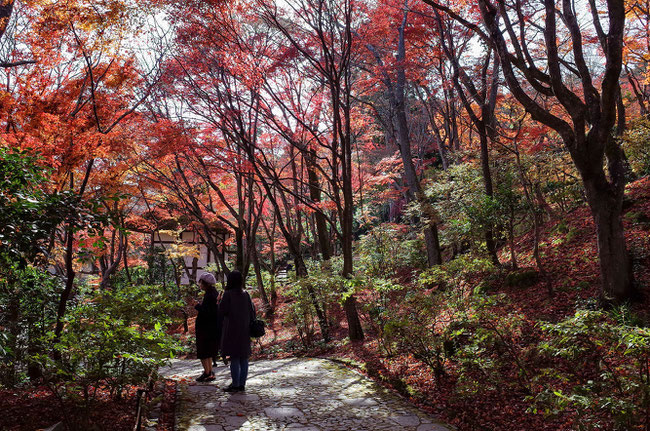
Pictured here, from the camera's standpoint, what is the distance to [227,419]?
458 centimetres

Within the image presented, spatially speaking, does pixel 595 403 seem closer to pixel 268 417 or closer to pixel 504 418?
pixel 504 418

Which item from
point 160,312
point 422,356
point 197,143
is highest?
point 197,143

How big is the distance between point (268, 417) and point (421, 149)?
17477mm

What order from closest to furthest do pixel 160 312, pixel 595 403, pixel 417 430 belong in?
pixel 595 403
pixel 417 430
pixel 160 312

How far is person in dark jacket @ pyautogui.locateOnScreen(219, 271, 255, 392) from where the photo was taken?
5.70 metres

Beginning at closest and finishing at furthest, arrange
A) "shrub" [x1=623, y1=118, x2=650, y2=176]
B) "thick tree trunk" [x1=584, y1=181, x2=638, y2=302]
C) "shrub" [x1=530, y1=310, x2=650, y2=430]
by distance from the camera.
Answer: "shrub" [x1=530, y1=310, x2=650, y2=430] < "thick tree trunk" [x1=584, y1=181, x2=638, y2=302] < "shrub" [x1=623, y1=118, x2=650, y2=176]

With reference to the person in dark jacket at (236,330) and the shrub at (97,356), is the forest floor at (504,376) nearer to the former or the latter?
the shrub at (97,356)

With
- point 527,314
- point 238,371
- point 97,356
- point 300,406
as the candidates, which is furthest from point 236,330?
point 527,314

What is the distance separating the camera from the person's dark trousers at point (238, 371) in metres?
5.69

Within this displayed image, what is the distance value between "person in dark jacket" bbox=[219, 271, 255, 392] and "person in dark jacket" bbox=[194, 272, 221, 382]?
0.51 m

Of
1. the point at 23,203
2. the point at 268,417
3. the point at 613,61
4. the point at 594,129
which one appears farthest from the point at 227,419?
the point at 613,61

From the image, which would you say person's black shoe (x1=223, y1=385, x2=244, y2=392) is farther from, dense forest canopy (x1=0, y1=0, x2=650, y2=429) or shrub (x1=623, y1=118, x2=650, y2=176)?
shrub (x1=623, y1=118, x2=650, y2=176)

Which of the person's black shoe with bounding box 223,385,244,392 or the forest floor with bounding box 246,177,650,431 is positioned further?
the person's black shoe with bounding box 223,385,244,392

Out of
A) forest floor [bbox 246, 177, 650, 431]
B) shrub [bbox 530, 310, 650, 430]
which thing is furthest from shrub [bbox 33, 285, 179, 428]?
shrub [bbox 530, 310, 650, 430]
